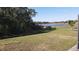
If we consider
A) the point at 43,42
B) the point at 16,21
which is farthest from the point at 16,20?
the point at 43,42

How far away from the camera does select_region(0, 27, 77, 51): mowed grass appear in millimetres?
2961

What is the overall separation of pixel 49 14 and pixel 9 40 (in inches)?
17.3

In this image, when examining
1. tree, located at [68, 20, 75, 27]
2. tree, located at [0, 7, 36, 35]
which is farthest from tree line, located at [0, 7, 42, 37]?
tree, located at [68, 20, 75, 27]

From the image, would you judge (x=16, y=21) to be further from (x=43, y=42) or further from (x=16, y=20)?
(x=43, y=42)

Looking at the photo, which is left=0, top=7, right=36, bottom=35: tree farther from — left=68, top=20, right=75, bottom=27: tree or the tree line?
left=68, top=20, right=75, bottom=27: tree

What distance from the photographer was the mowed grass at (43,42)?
117 inches

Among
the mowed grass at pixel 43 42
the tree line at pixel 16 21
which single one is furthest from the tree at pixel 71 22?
the tree line at pixel 16 21

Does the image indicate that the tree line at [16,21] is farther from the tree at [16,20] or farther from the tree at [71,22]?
the tree at [71,22]

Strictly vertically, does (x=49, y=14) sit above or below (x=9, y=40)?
above

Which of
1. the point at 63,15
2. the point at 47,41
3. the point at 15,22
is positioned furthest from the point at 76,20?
the point at 15,22
